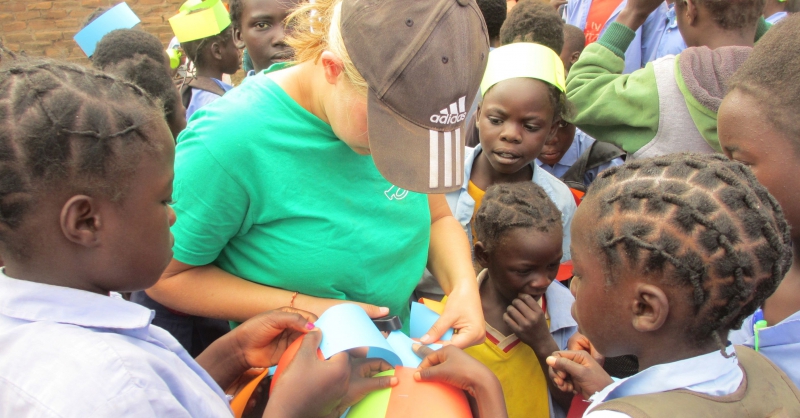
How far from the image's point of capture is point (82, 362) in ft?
3.14

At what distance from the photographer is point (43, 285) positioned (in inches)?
42.1

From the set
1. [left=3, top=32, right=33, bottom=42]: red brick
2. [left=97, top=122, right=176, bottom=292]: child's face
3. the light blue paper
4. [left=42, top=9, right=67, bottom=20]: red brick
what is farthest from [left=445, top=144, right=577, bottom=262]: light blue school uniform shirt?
[left=3, top=32, right=33, bottom=42]: red brick

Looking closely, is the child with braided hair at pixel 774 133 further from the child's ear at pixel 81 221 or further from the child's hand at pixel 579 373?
the child's ear at pixel 81 221

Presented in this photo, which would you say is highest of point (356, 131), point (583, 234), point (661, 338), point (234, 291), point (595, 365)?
point (356, 131)

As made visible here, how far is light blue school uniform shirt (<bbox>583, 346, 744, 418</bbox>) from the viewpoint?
124cm

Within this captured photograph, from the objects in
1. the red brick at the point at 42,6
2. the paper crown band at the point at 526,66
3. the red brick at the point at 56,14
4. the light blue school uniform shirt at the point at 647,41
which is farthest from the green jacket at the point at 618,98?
the red brick at the point at 42,6

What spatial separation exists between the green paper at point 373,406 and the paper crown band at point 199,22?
3.74 meters

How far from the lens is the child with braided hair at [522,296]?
2172 millimetres

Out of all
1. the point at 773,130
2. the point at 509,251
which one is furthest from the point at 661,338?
the point at 509,251

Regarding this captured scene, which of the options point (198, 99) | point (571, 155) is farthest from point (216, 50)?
point (571, 155)

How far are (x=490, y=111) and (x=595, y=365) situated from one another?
161 cm

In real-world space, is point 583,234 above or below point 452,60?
below

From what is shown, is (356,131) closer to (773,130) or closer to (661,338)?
(661,338)

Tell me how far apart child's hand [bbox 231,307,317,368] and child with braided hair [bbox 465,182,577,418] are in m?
0.87
